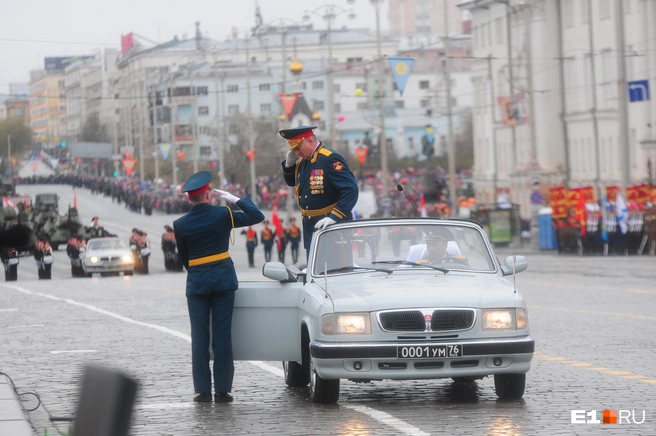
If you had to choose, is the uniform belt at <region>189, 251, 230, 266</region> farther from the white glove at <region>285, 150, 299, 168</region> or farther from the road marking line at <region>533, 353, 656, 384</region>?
the road marking line at <region>533, 353, 656, 384</region>

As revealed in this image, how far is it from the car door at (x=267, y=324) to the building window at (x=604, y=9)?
63.6 meters

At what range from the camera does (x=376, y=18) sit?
6962 cm

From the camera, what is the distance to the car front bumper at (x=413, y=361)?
9367mm

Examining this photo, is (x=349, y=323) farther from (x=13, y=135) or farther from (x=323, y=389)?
(x=13, y=135)

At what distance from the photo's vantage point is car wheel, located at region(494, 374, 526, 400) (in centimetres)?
980

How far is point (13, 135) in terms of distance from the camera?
37500 millimetres

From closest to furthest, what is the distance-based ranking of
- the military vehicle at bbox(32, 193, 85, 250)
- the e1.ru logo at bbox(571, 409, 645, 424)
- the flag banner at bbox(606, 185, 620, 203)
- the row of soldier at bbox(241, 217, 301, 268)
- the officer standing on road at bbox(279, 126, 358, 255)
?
the e1.ru logo at bbox(571, 409, 645, 424) < the officer standing on road at bbox(279, 126, 358, 255) < the flag banner at bbox(606, 185, 620, 203) < the row of soldier at bbox(241, 217, 301, 268) < the military vehicle at bbox(32, 193, 85, 250)

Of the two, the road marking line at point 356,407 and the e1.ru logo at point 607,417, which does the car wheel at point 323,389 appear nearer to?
the road marking line at point 356,407

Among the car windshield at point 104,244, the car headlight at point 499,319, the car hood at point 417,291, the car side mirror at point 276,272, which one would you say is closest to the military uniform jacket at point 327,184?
the car side mirror at point 276,272

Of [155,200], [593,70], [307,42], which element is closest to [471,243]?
[593,70]

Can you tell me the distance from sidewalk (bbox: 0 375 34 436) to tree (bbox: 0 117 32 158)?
915 inches

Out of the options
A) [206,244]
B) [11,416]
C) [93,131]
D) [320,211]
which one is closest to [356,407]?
[206,244]

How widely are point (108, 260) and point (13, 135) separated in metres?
12.9

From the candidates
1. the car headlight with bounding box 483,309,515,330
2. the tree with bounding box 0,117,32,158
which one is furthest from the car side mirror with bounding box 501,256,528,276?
the tree with bounding box 0,117,32,158
